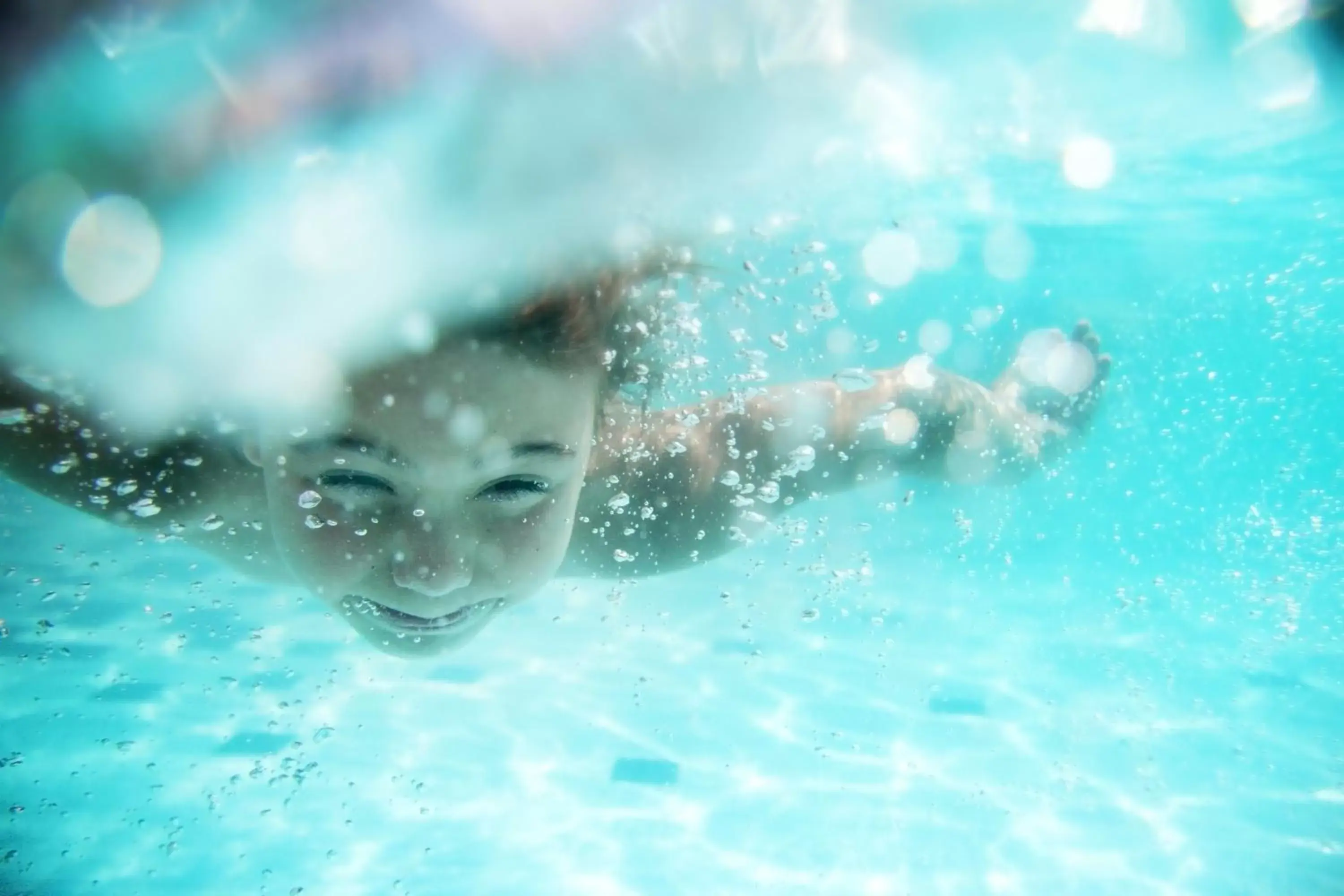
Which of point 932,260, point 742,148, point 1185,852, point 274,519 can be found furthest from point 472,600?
point 932,260

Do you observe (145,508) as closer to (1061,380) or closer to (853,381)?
(853,381)

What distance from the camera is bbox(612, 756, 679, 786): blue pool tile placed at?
7.44 metres

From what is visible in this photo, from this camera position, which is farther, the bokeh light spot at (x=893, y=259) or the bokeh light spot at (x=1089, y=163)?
the bokeh light spot at (x=893, y=259)

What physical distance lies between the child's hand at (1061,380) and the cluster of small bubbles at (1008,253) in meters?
19.2

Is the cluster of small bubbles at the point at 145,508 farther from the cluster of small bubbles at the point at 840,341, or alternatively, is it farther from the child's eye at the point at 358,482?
the cluster of small bubbles at the point at 840,341

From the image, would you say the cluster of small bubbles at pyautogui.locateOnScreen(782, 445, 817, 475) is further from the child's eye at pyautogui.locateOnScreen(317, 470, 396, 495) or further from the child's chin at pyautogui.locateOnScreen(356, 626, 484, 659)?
the child's eye at pyautogui.locateOnScreen(317, 470, 396, 495)

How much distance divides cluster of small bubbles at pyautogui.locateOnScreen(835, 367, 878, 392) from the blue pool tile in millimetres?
4227

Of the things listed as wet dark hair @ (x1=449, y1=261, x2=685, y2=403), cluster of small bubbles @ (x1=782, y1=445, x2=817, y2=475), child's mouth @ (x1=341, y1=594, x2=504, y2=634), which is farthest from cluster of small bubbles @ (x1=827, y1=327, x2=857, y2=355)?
child's mouth @ (x1=341, y1=594, x2=504, y2=634)

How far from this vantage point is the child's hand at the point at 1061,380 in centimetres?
667

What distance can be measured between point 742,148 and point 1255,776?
29.6ft

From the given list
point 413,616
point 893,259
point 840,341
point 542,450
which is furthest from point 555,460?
point 840,341

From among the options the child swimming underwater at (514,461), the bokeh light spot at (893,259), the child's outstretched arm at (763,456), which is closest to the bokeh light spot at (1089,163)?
the bokeh light spot at (893,259)

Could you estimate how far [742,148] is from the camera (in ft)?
13.9

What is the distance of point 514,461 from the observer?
285 centimetres
